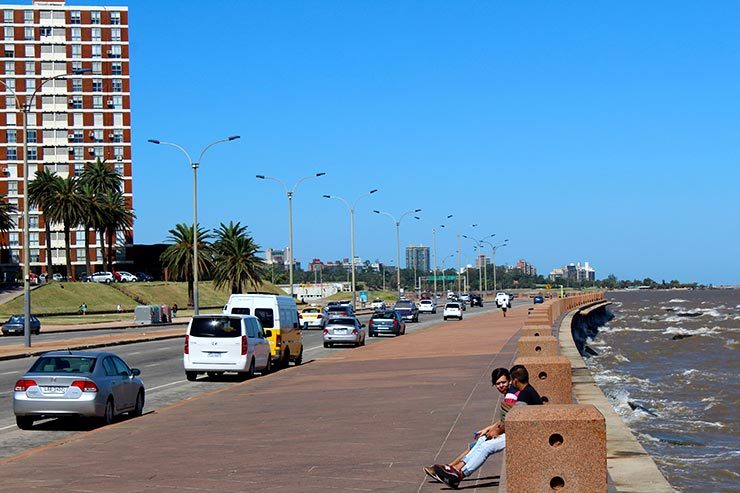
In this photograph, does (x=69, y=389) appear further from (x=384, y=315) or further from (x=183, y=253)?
(x=183, y=253)

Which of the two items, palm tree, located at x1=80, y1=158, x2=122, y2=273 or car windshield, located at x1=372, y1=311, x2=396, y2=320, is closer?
car windshield, located at x1=372, y1=311, x2=396, y2=320

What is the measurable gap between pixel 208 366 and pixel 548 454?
22.4m

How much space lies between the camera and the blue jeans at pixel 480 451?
11.6 m

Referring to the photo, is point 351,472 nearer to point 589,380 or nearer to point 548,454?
point 548,454

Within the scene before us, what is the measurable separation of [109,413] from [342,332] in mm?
28126

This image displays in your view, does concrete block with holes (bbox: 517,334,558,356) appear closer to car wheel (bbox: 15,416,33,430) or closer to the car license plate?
the car license plate

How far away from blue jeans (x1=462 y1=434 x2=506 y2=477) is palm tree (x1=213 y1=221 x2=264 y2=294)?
90772mm

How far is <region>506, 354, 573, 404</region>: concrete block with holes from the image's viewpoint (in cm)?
1567

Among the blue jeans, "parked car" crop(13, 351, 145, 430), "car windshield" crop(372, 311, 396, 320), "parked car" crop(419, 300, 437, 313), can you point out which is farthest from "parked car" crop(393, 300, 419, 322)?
the blue jeans

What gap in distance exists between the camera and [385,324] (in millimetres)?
59188

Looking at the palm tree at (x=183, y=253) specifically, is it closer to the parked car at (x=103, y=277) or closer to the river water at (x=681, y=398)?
the parked car at (x=103, y=277)

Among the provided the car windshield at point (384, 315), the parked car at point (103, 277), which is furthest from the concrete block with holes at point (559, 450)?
the parked car at point (103, 277)

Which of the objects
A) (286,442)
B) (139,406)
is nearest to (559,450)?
(286,442)

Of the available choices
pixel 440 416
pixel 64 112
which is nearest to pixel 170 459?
pixel 440 416
